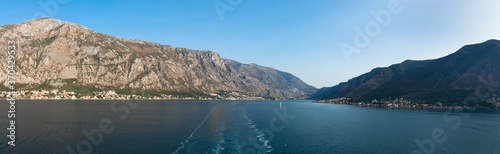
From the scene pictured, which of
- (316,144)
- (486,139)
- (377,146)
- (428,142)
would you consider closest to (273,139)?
(316,144)

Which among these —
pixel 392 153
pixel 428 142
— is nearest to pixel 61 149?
pixel 392 153

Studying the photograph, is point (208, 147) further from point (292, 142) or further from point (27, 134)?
point (27, 134)

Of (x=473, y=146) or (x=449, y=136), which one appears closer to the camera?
(x=473, y=146)

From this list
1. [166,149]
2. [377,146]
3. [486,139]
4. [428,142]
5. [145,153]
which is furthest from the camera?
[486,139]

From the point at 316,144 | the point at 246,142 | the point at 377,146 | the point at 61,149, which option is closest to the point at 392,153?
the point at 377,146

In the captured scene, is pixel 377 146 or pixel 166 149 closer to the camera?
pixel 166 149

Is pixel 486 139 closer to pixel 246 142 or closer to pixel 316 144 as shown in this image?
pixel 316 144

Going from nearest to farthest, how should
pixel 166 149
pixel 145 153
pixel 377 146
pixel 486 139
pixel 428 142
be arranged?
pixel 145 153 < pixel 166 149 < pixel 377 146 < pixel 428 142 < pixel 486 139
